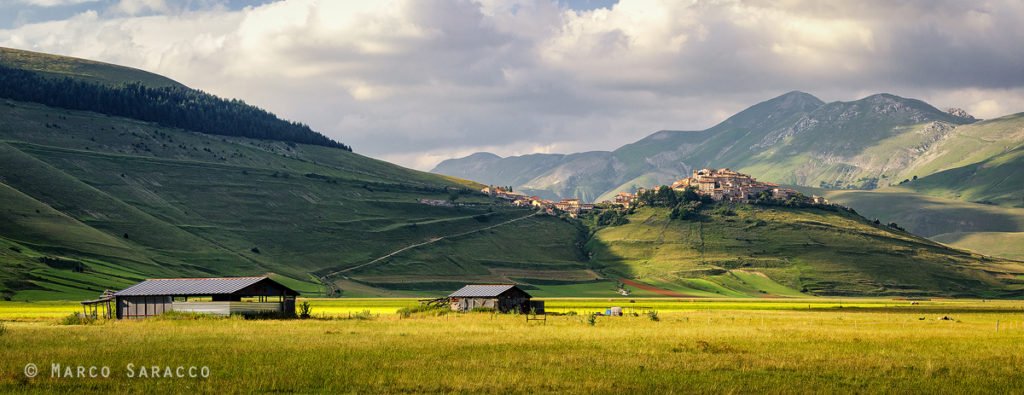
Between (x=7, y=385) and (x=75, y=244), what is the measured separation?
505 ft

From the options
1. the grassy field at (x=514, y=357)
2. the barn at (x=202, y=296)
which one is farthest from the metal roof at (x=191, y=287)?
the grassy field at (x=514, y=357)

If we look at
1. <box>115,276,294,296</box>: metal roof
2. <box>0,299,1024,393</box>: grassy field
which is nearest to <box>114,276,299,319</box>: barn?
<box>115,276,294,296</box>: metal roof

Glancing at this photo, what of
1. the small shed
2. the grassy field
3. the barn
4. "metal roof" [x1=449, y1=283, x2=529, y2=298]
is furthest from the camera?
"metal roof" [x1=449, y1=283, x2=529, y2=298]

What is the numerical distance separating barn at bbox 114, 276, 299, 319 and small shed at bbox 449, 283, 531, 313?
22186 millimetres

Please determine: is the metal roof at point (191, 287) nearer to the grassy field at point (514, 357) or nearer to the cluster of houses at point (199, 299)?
the cluster of houses at point (199, 299)

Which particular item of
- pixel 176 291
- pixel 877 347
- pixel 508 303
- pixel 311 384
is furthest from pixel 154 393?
pixel 508 303

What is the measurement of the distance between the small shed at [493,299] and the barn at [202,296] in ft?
72.8

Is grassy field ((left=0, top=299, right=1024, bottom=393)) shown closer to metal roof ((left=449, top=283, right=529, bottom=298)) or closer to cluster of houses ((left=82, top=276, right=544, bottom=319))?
cluster of houses ((left=82, top=276, right=544, bottom=319))

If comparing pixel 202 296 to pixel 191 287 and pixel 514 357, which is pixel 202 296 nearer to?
pixel 191 287

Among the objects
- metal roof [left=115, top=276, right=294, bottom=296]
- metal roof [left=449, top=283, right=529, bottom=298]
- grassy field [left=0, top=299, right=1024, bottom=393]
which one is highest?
metal roof [left=115, top=276, right=294, bottom=296]

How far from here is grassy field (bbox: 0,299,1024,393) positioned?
41.3 metres

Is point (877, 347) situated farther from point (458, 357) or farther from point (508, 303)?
point (508, 303)

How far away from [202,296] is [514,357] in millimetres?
43827

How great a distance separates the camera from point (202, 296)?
284 feet
